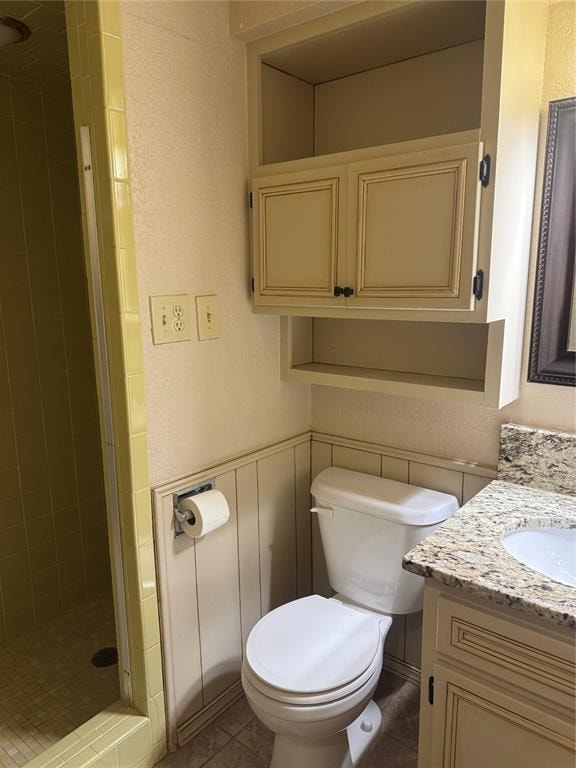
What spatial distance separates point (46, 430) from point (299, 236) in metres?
1.31

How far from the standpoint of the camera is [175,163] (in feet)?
4.63

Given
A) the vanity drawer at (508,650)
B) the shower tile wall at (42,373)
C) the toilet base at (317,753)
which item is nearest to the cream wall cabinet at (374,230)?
the vanity drawer at (508,650)

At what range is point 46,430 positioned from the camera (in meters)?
2.15

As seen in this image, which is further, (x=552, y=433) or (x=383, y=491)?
(x=383, y=491)

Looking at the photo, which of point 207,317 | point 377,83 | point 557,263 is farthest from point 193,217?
point 557,263

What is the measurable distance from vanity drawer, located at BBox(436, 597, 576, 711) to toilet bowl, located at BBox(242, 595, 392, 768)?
12.2 inches

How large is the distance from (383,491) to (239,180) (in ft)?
3.37

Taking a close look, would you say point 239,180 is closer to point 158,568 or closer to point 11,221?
point 11,221

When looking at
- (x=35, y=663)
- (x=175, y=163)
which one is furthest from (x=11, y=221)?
(x=35, y=663)

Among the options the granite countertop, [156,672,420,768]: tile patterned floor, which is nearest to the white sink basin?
the granite countertop

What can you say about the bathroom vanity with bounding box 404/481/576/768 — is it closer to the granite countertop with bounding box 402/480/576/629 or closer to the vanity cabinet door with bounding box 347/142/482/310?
the granite countertop with bounding box 402/480/576/629

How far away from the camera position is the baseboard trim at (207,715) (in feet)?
5.31

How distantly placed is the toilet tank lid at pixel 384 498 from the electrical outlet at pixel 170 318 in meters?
0.66

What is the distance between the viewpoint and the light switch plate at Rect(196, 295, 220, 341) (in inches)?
60.0
